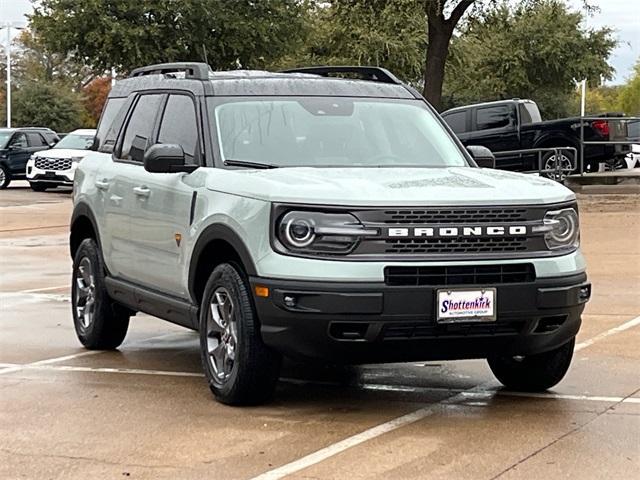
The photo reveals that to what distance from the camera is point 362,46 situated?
48844 mm

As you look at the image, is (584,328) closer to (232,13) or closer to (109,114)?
(109,114)

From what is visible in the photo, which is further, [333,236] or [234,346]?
[234,346]

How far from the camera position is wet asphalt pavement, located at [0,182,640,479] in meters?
5.84

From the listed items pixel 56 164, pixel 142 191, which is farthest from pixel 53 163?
pixel 142 191

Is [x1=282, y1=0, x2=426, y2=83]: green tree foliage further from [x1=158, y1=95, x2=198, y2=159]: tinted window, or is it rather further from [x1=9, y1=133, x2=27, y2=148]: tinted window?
[x1=158, y1=95, x2=198, y2=159]: tinted window

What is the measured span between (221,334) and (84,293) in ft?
A: 8.50

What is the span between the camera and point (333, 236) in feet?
21.5

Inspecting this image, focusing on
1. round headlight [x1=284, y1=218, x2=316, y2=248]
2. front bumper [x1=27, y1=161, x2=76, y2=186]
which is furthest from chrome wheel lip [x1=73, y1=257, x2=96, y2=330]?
front bumper [x1=27, y1=161, x2=76, y2=186]

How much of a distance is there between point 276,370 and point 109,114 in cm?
338

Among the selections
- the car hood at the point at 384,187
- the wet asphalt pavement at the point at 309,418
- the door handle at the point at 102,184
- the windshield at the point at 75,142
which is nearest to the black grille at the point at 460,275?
the car hood at the point at 384,187

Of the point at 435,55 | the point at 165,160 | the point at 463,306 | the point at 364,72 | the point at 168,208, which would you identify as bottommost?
the point at 463,306

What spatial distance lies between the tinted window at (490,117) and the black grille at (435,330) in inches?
892

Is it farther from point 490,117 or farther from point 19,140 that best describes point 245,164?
point 19,140

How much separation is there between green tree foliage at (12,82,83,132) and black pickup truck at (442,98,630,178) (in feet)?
148
